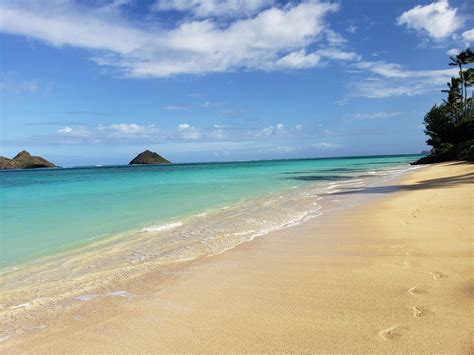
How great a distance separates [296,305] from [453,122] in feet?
209

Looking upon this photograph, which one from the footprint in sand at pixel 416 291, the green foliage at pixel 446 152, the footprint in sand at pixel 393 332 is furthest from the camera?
the green foliage at pixel 446 152

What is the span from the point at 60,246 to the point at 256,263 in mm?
5490

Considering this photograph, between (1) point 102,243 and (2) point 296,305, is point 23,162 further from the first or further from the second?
(2) point 296,305

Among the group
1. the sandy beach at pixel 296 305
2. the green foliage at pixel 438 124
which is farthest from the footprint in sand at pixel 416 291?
the green foliage at pixel 438 124

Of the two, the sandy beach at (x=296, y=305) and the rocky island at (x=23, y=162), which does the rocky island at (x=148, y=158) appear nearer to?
the rocky island at (x=23, y=162)

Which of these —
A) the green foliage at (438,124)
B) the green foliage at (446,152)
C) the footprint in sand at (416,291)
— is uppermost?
the green foliage at (438,124)

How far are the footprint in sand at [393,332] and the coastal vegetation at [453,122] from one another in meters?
47.0

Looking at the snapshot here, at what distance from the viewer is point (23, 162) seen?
15025cm

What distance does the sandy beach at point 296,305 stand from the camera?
3176mm

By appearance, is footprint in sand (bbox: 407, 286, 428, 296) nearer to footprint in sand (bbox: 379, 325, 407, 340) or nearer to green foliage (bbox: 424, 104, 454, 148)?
footprint in sand (bbox: 379, 325, 407, 340)

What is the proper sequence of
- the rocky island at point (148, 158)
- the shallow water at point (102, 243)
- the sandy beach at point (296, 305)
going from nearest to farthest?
1. the sandy beach at point (296, 305)
2. the shallow water at point (102, 243)
3. the rocky island at point (148, 158)

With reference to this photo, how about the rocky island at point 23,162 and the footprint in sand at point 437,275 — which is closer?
the footprint in sand at point 437,275

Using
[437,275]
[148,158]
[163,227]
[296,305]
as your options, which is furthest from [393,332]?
[148,158]

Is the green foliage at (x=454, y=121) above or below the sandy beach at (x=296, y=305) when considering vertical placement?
above
